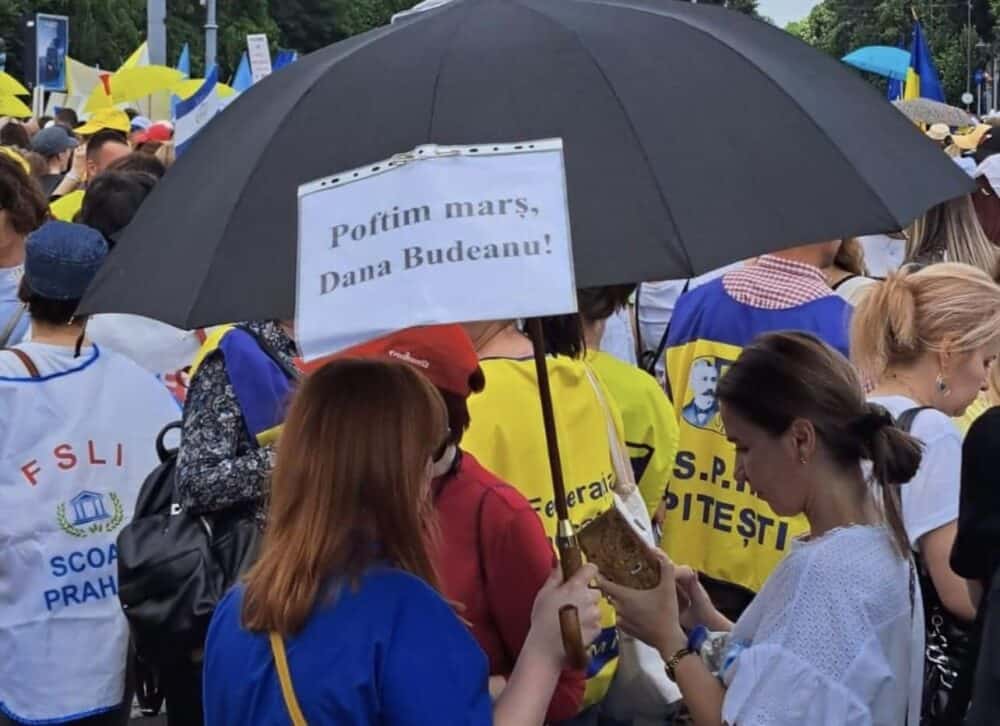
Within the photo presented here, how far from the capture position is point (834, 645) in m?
2.47

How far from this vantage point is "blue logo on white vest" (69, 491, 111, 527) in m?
3.75

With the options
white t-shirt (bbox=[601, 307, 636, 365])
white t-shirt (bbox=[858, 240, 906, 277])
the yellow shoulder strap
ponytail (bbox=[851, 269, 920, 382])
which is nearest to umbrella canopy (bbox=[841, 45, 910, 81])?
white t-shirt (bbox=[858, 240, 906, 277])

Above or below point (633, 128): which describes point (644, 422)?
below

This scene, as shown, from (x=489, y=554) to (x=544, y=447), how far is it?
0.62 meters

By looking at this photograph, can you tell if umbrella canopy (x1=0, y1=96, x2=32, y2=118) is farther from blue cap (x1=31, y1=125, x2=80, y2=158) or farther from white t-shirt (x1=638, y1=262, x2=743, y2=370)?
white t-shirt (x1=638, y1=262, x2=743, y2=370)

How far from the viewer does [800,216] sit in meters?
2.14

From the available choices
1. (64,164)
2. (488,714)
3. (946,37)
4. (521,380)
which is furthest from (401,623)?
(946,37)

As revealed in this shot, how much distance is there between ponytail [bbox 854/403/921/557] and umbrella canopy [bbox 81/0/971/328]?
18.7 inches

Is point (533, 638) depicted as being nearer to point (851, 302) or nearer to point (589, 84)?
point (589, 84)

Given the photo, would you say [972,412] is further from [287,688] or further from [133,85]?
[133,85]

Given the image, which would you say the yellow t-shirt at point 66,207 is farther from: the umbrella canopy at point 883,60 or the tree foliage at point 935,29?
the tree foliage at point 935,29

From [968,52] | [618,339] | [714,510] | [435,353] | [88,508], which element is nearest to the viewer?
[435,353]

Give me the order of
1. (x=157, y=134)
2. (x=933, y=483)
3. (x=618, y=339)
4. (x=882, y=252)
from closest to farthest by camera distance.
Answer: (x=933, y=483) < (x=618, y=339) < (x=882, y=252) < (x=157, y=134)

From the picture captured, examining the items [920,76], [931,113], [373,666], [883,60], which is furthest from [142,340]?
[883,60]
